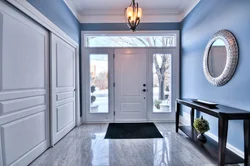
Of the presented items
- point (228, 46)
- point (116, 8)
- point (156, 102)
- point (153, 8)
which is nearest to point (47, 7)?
point (116, 8)

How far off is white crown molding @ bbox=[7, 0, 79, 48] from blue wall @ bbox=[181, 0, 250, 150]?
2835 millimetres

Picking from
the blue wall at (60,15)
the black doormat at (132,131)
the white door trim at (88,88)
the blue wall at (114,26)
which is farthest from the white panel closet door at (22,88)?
the blue wall at (114,26)

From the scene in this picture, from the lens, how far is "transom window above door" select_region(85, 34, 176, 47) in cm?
464

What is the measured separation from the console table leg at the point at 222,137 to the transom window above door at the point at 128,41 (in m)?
2.99

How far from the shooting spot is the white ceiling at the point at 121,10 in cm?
394

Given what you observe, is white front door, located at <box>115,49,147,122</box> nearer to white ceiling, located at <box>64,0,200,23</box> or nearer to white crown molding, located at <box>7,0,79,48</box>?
white ceiling, located at <box>64,0,200,23</box>

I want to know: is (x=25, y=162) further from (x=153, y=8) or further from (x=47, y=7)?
(x=153, y=8)

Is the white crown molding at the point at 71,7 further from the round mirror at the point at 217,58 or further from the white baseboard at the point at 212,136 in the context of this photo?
the white baseboard at the point at 212,136

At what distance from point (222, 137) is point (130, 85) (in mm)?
2832

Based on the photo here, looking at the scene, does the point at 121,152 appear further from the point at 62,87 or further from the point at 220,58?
the point at 220,58

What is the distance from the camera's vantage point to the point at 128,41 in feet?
15.3

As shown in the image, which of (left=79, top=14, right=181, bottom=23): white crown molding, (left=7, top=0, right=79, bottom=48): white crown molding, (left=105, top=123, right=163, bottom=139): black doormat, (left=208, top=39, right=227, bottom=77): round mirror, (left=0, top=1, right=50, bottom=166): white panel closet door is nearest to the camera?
(left=0, top=1, right=50, bottom=166): white panel closet door

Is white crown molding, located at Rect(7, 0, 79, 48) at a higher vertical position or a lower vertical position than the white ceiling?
lower

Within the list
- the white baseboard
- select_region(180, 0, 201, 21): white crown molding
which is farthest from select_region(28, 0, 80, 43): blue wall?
the white baseboard
